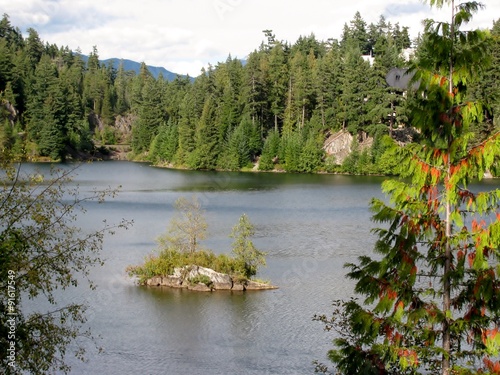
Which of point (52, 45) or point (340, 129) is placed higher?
point (52, 45)

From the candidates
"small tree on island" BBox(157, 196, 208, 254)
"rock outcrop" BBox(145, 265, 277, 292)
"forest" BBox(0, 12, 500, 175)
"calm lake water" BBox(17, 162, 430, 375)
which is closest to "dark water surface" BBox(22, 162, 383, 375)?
"calm lake water" BBox(17, 162, 430, 375)

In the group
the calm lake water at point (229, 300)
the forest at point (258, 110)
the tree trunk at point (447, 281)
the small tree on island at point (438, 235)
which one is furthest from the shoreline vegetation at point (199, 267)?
the forest at point (258, 110)

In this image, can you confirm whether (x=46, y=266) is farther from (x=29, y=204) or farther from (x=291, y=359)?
(x=291, y=359)

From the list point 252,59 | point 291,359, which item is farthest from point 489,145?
point 252,59

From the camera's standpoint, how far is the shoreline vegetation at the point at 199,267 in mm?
28562

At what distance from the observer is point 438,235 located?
33.9 ft

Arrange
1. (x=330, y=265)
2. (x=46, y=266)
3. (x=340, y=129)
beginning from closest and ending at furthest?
(x=46, y=266) < (x=330, y=265) < (x=340, y=129)

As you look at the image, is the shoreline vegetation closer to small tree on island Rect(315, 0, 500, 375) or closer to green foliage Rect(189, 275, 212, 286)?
green foliage Rect(189, 275, 212, 286)

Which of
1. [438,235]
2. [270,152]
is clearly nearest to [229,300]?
[438,235]

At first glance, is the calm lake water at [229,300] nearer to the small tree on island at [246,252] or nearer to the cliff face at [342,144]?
the small tree on island at [246,252]

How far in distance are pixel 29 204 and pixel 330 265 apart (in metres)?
24.7

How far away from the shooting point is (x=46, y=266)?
9102mm

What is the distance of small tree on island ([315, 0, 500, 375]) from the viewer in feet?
32.2

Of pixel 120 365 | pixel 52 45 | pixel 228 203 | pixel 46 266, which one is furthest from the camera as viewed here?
pixel 52 45
